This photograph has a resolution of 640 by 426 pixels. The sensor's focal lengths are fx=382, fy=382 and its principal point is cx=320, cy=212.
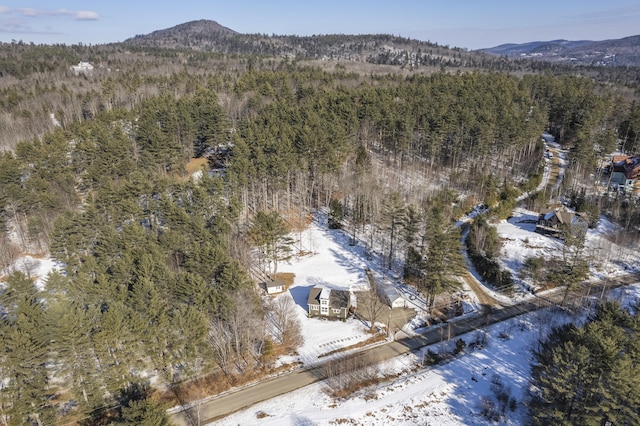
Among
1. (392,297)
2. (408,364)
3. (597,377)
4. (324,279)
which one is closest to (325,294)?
(324,279)

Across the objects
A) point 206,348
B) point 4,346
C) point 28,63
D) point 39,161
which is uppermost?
point 28,63

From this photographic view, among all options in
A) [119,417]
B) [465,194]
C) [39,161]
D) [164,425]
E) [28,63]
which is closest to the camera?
[164,425]

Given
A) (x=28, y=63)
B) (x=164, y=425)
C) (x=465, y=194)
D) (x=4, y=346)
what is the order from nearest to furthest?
1. (x=164, y=425)
2. (x=4, y=346)
3. (x=465, y=194)
4. (x=28, y=63)

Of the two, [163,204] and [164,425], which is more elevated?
[163,204]

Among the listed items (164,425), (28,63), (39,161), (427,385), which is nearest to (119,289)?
(164,425)

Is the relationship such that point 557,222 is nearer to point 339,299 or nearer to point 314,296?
point 339,299

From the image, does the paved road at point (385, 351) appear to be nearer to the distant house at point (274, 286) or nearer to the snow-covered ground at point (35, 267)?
the distant house at point (274, 286)

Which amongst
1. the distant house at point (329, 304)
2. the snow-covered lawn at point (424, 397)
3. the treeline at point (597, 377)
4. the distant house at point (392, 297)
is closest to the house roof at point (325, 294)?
the distant house at point (329, 304)

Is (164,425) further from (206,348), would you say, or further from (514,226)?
(514,226)
